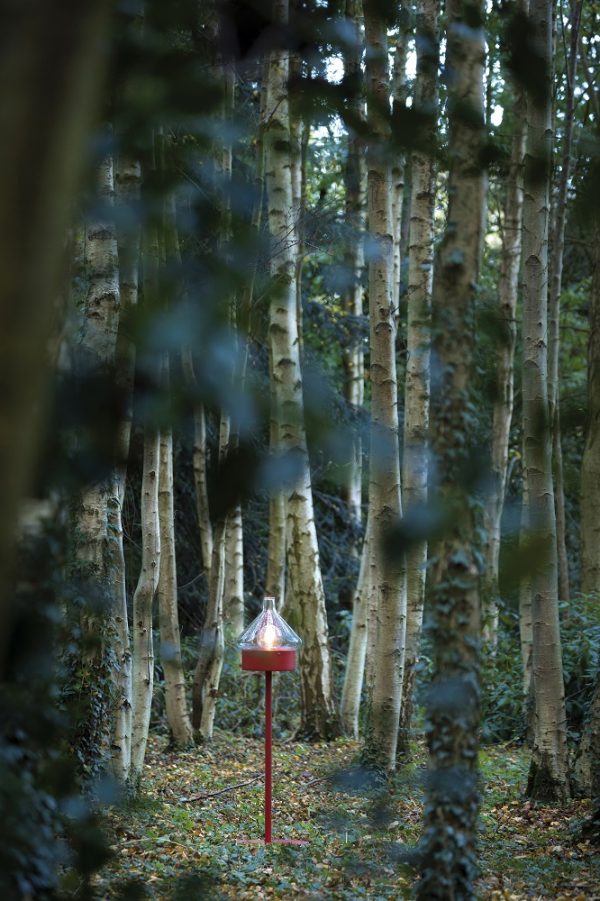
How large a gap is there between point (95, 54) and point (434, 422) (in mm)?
2558

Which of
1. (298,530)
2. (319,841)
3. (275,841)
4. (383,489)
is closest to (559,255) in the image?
(298,530)

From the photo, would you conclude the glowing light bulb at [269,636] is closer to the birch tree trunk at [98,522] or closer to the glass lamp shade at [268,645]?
the glass lamp shade at [268,645]

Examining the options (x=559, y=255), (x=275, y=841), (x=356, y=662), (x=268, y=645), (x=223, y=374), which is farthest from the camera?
(x=559, y=255)

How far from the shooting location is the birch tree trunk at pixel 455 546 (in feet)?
12.0

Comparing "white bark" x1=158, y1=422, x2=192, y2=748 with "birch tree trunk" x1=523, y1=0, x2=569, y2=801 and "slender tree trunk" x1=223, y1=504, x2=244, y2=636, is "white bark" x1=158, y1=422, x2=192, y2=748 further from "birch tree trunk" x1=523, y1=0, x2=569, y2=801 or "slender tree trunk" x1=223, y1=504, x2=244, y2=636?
"birch tree trunk" x1=523, y1=0, x2=569, y2=801

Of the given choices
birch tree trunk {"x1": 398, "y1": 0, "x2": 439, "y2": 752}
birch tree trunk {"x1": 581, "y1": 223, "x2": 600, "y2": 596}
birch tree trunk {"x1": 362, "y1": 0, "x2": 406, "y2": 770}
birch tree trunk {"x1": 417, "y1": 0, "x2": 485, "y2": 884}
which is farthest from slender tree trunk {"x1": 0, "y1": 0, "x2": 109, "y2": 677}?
birch tree trunk {"x1": 581, "y1": 223, "x2": 600, "y2": 596}

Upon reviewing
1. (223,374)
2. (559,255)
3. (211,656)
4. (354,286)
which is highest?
(354,286)

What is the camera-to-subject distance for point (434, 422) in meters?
3.72

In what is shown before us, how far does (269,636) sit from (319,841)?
1.38 m

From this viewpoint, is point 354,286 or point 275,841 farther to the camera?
point 354,286

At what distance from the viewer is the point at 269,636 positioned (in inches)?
284

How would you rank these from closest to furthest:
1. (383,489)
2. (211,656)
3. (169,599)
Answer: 1. (383,489)
2. (169,599)
3. (211,656)

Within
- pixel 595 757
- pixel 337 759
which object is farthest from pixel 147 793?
pixel 595 757

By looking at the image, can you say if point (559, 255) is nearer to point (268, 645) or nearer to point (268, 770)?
point (268, 645)
